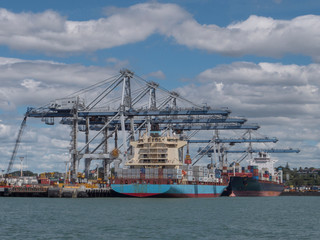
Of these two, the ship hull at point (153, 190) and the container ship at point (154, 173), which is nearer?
the ship hull at point (153, 190)

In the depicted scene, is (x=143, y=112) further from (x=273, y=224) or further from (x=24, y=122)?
(x=273, y=224)

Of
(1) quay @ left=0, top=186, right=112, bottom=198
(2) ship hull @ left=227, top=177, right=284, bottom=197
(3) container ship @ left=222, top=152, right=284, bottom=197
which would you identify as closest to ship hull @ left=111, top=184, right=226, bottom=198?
(1) quay @ left=0, top=186, right=112, bottom=198

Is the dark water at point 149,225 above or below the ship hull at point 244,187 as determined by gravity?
below

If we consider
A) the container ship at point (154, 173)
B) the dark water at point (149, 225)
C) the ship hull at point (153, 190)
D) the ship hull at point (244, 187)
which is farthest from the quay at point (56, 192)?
the ship hull at point (244, 187)

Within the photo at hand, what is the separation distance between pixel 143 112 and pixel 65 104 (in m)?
13.8

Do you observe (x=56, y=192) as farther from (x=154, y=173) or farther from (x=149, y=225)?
(x=149, y=225)

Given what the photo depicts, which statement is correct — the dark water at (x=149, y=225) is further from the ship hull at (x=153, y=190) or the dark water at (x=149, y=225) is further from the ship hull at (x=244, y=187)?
the ship hull at (x=244, y=187)

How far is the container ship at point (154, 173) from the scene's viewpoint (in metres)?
87.7

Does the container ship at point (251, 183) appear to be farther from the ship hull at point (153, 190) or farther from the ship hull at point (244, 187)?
the ship hull at point (153, 190)

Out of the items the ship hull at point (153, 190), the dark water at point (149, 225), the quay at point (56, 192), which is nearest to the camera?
the dark water at point (149, 225)

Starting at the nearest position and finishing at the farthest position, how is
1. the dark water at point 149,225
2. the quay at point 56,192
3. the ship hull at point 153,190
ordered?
the dark water at point 149,225, the ship hull at point 153,190, the quay at point 56,192

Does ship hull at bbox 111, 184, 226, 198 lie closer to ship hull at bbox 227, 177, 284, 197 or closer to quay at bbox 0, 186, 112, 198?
quay at bbox 0, 186, 112, 198

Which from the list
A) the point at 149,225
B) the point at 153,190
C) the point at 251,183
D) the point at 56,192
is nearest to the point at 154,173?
the point at 153,190

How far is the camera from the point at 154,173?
88.8 metres
